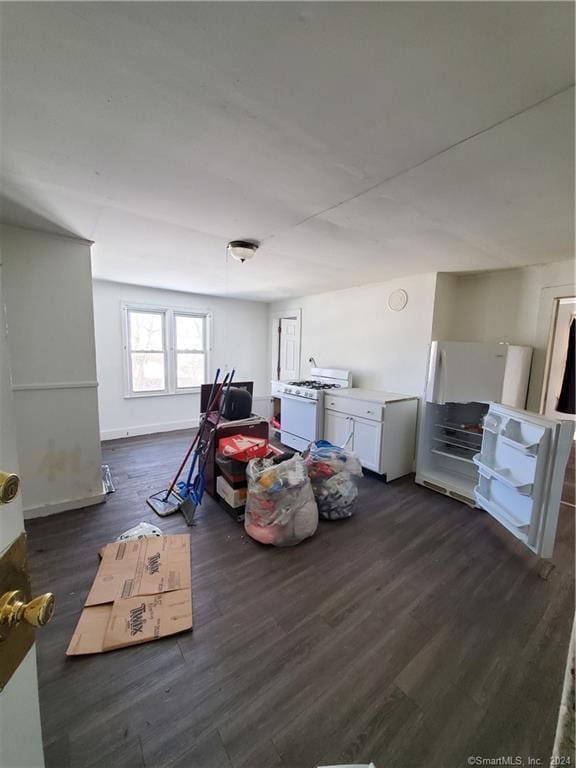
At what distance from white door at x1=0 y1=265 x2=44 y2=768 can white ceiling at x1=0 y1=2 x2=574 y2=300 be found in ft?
2.89

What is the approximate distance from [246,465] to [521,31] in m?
2.56

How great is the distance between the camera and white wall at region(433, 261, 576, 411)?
2.88 meters

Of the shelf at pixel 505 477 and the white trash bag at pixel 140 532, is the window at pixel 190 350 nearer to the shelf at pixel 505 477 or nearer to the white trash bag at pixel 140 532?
the white trash bag at pixel 140 532

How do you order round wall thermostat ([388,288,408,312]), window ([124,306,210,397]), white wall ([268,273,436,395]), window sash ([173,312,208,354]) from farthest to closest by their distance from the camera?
window sash ([173,312,208,354]) < window ([124,306,210,397]) < round wall thermostat ([388,288,408,312]) < white wall ([268,273,436,395])

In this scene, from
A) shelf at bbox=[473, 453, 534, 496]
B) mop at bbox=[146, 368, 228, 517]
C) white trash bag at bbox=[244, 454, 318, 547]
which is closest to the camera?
shelf at bbox=[473, 453, 534, 496]

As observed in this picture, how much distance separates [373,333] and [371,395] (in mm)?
911

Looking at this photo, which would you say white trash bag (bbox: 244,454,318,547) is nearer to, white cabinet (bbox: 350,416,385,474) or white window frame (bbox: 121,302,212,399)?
white cabinet (bbox: 350,416,385,474)

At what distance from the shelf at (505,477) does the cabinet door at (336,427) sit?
131cm

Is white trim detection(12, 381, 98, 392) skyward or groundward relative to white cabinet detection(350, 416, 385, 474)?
skyward

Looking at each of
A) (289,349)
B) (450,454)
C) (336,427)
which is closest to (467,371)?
(450,454)

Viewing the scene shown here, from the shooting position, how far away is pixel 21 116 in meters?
1.13

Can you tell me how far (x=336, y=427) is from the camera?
362 centimetres

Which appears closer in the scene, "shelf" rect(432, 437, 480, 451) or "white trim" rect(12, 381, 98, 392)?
"white trim" rect(12, 381, 98, 392)

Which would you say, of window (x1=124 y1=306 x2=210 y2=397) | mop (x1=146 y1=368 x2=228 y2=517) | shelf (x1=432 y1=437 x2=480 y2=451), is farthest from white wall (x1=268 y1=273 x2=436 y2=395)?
mop (x1=146 y1=368 x2=228 y2=517)
